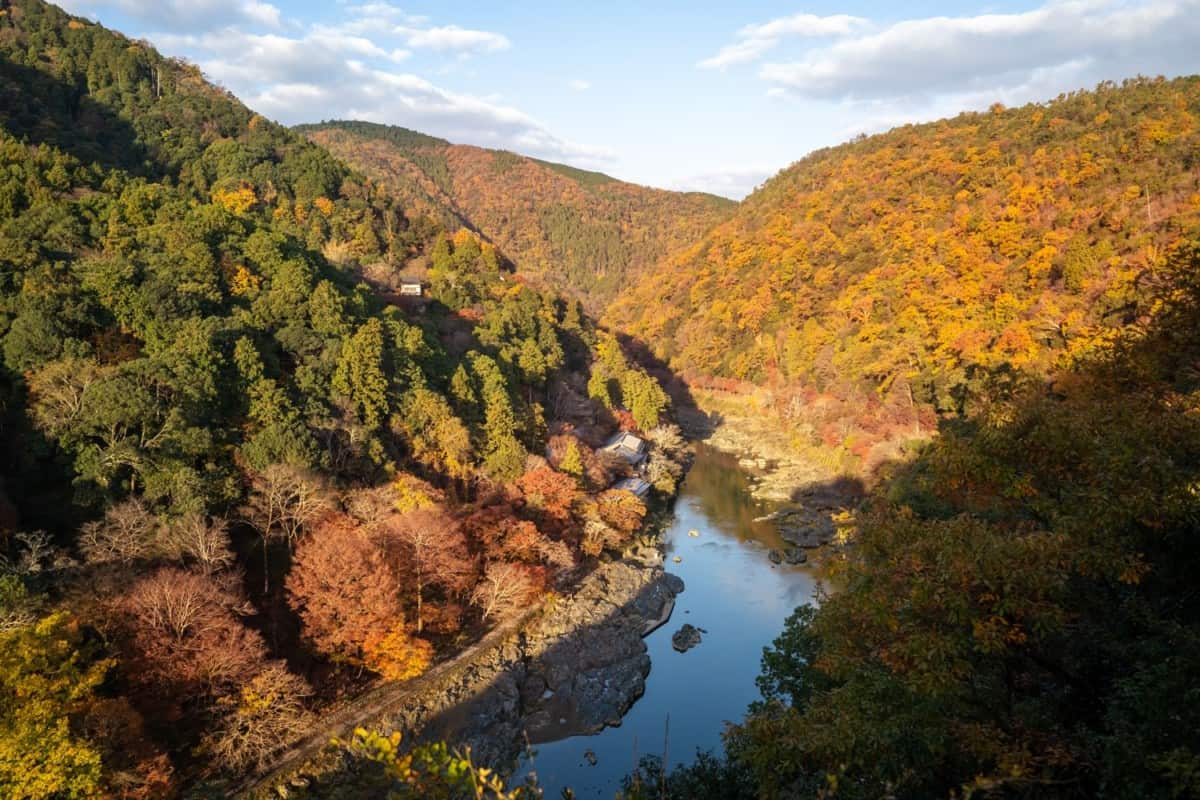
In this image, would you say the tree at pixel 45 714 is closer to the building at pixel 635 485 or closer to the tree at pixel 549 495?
the tree at pixel 549 495

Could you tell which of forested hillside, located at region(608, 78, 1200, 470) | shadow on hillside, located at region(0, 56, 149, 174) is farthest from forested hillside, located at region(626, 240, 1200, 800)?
shadow on hillside, located at region(0, 56, 149, 174)

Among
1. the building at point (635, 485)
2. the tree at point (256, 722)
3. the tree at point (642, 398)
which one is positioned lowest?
the tree at point (256, 722)

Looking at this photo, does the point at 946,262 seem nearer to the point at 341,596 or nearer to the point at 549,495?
the point at 549,495

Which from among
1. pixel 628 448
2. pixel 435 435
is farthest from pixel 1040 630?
pixel 628 448

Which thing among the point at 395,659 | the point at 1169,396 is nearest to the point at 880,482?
the point at 395,659

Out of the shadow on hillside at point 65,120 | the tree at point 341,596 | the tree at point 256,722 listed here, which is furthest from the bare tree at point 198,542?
the shadow on hillside at point 65,120

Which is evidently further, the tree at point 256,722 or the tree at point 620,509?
the tree at point 620,509

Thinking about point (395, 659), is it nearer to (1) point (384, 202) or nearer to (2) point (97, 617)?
(2) point (97, 617)
